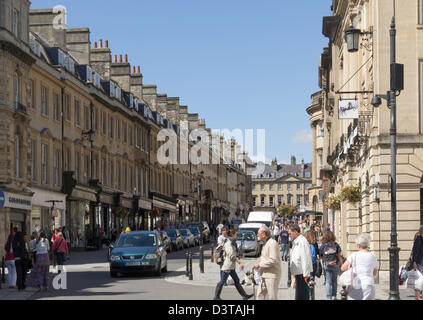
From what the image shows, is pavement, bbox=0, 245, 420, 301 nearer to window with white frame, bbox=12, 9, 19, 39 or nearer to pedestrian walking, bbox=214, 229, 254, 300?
pedestrian walking, bbox=214, 229, 254, 300

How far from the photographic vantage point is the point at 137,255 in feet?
88.0

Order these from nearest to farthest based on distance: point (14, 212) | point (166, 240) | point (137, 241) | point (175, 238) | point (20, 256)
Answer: point (20, 256)
point (137, 241)
point (14, 212)
point (166, 240)
point (175, 238)

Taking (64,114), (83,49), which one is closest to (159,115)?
(83,49)

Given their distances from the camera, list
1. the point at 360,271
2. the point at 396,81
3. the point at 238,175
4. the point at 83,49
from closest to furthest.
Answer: the point at 360,271, the point at 396,81, the point at 83,49, the point at 238,175

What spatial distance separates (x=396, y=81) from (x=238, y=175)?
118 meters

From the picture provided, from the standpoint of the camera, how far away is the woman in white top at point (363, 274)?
40.5ft

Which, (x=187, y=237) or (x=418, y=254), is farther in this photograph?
(x=187, y=237)

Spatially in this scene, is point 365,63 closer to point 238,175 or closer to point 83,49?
point 83,49

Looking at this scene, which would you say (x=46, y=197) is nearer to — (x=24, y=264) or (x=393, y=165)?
(x=24, y=264)

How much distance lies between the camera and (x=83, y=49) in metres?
55.4

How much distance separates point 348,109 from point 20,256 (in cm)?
1097

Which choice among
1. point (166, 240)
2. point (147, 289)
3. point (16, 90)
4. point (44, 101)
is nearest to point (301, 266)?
point (147, 289)

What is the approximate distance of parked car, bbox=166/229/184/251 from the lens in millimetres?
50156

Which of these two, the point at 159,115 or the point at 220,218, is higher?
the point at 159,115
